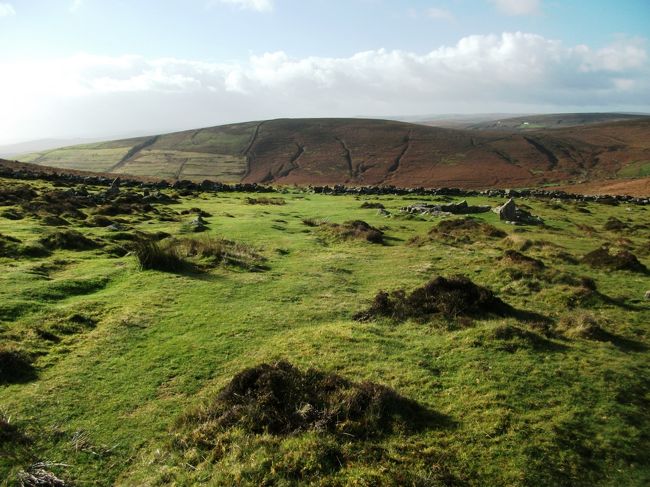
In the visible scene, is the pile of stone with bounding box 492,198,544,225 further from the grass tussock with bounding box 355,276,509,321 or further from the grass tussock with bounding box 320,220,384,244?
the grass tussock with bounding box 355,276,509,321

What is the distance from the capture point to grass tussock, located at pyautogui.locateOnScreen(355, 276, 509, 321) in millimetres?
14141

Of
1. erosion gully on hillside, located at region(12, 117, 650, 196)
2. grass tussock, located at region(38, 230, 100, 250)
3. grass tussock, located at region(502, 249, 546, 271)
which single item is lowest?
grass tussock, located at region(502, 249, 546, 271)

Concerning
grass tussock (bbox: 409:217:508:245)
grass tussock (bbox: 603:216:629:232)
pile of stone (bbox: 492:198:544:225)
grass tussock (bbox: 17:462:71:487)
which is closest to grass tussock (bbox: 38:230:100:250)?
grass tussock (bbox: 17:462:71:487)

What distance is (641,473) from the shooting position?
712 centimetres

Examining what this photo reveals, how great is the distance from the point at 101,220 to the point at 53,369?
2189 centimetres

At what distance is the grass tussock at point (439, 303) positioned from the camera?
14.1 meters

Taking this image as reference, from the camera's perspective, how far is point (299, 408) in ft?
27.3

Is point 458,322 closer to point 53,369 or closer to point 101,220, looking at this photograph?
point 53,369

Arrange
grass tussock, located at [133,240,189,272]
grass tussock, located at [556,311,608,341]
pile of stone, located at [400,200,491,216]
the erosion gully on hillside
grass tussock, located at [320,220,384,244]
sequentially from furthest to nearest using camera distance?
the erosion gully on hillside < pile of stone, located at [400,200,491,216] < grass tussock, located at [320,220,384,244] < grass tussock, located at [133,240,189,272] < grass tussock, located at [556,311,608,341]

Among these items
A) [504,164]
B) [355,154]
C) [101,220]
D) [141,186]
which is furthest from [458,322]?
[355,154]

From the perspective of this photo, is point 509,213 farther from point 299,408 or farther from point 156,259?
point 299,408

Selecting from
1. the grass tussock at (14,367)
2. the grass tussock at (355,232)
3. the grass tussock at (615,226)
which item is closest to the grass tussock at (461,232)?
the grass tussock at (355,232)

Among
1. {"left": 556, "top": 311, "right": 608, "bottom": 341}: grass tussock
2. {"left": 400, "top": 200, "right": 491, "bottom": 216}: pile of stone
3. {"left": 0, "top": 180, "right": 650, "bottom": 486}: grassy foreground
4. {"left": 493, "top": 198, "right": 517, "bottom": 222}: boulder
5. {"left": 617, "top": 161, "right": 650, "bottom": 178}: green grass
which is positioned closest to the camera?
{"left": 0, "top": 180, "right": 650, "bottom": 486}: grassy foreground

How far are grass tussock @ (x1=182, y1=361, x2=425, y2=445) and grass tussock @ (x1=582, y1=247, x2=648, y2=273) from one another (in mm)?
16843
